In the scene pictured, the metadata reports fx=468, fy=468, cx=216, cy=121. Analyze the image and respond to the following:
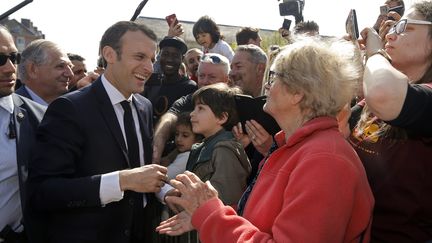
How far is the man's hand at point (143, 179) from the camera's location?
8.32ft

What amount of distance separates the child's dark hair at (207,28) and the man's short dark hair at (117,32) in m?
3.69

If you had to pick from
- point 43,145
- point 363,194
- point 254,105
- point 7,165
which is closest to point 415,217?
point 363,194

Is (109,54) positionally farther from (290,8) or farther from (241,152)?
(290,8)

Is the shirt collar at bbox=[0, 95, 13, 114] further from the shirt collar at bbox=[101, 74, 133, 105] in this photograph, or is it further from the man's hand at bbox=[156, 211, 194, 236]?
the man's hand at bbox=[156, 211, 194, 236]

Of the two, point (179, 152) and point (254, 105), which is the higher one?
point (254, 105)

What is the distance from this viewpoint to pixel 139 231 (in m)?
3.09

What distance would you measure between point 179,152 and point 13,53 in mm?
1644

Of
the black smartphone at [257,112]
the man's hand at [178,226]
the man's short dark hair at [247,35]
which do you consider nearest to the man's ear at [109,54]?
the black smartphone at [257,112]

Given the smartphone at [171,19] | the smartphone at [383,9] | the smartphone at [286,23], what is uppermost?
the smartphone at [383,9]

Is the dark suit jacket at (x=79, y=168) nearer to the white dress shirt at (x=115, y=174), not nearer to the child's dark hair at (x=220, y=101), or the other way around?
the white dress shirt at (x=115, y=174)

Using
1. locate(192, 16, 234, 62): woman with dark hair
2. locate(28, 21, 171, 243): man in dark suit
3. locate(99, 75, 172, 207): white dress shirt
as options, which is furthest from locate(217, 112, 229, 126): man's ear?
locate(192, 16, 234, 62): woman with dark hair

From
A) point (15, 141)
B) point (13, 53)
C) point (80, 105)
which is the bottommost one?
point (15, 141)

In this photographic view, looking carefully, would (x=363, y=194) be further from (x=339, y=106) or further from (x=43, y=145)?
(x=43, y=145)

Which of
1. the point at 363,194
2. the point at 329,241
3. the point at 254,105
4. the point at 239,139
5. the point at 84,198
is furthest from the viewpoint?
the point at 239,139
